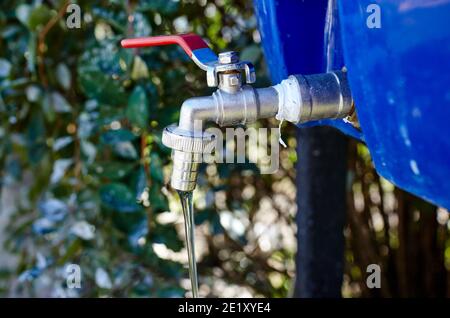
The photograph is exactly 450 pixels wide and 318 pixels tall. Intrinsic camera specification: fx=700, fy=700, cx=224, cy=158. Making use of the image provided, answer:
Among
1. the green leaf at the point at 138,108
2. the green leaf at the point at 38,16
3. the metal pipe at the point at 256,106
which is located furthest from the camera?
the green leaf at the point at 38,16

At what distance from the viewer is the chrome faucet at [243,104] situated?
0.51m

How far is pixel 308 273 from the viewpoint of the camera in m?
0.94

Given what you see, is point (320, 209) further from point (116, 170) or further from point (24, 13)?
point (24, 13)

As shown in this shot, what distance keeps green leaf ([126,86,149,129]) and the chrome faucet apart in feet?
1.22

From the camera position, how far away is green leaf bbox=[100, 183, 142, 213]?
36.7 inches

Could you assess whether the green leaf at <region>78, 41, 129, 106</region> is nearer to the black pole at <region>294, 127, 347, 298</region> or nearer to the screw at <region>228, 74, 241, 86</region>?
the black pole at <region>294, 127, 347, 298</region>

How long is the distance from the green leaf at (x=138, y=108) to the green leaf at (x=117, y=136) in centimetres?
3

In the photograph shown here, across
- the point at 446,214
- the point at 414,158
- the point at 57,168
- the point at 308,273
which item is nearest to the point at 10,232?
the point at 57,168

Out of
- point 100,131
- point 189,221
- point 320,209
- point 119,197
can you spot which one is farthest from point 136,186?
point 189,221

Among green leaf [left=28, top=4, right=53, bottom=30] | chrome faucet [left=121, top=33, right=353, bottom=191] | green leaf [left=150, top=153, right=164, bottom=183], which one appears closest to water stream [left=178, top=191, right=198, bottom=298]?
chrome faucet [left=121, top=33, right=353, bottom=191]

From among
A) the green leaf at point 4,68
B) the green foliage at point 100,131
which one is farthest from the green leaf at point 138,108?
the green leaf at point 4,68

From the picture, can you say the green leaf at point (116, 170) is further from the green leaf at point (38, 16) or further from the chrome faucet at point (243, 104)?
the chrome faucet at point (243, 104)

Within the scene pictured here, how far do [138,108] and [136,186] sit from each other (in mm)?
111
